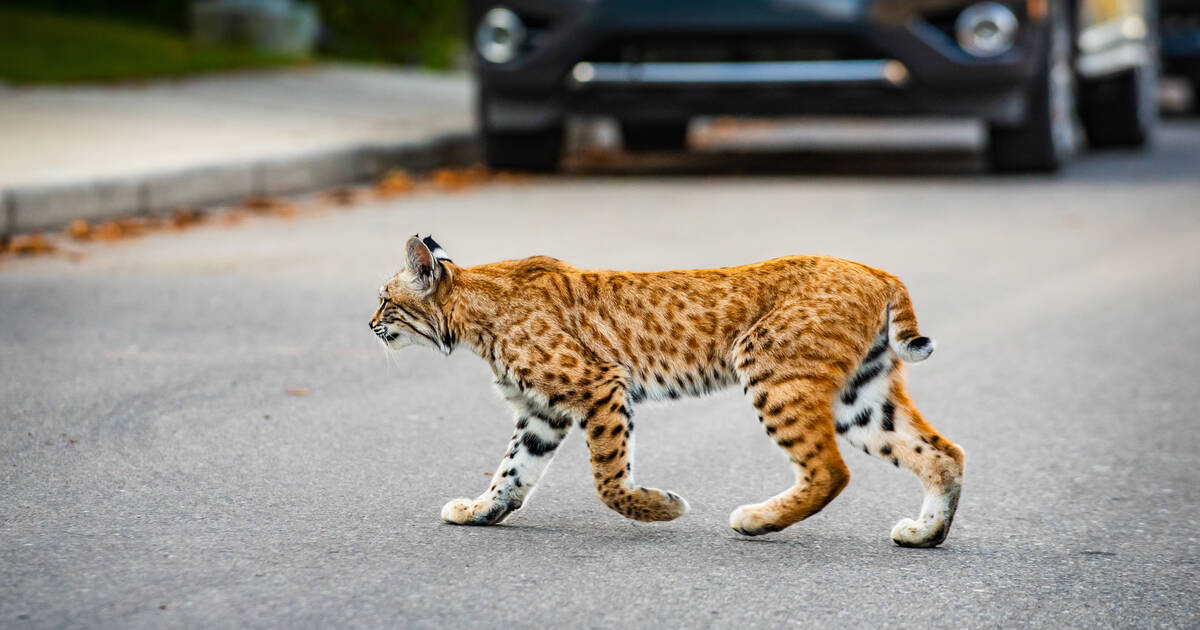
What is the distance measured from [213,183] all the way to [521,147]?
2.46 m

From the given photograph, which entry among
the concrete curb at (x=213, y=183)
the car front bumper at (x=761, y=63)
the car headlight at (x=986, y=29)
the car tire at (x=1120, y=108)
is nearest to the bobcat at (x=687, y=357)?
the concrete curb at (x=213, y=183)

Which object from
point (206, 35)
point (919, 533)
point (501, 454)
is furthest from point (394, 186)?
point (206, 35)

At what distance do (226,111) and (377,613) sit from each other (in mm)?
9522

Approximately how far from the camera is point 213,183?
30.8 ft

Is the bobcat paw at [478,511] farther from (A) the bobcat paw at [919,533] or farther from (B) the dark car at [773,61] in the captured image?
(B) the dark car at [773,61]

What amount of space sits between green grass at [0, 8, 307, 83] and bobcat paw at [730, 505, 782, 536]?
34.1 feet

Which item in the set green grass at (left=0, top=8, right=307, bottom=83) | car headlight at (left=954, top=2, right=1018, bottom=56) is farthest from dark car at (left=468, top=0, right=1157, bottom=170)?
green grass at (left=0, top=8, right=307, bottom=83)

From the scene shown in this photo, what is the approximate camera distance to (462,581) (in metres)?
3.36

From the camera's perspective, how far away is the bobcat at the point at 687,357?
3578 millimetres

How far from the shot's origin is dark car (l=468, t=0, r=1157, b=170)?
9.88m

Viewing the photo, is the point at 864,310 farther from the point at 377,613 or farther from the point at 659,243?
the point at 659,243

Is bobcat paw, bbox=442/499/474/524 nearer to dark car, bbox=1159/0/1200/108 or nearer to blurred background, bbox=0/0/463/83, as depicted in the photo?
blurred background, bbox=0/0/463/83

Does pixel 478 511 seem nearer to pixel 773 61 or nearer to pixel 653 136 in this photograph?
pixel 773 61

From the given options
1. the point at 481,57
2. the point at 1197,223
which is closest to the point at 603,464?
the point at 1197,223
